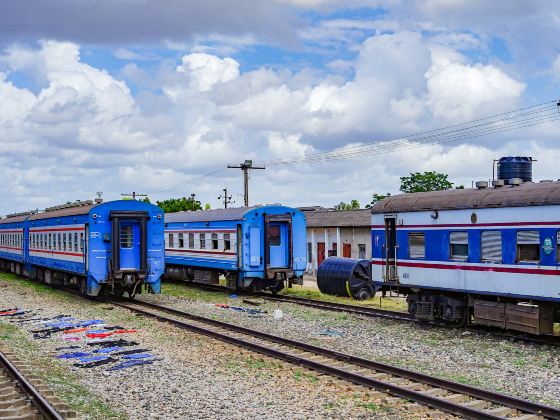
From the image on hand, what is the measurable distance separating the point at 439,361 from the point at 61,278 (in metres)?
21.1

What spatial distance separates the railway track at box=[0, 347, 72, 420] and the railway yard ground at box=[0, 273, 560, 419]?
0.29 m

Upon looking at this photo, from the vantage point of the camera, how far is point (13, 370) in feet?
40.1

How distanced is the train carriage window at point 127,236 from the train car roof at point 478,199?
8.99 metres

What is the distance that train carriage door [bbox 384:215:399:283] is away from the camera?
768 inches

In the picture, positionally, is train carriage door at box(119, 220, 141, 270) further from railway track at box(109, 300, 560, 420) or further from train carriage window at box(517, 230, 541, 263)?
train carriage window at box(517, 230, 541, 263)

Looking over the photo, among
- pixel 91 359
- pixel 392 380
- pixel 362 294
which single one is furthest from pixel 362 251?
pixel 392 380

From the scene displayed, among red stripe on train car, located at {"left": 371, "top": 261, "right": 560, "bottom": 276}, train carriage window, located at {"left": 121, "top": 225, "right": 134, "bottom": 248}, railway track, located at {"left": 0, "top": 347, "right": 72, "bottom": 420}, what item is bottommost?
railway track, located at {"left": 0, "top": 347, "right": 72, "bottom": 420}

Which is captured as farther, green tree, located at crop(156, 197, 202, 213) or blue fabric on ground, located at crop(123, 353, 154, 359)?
green tree, located at crop(156, 197, 202, 213)

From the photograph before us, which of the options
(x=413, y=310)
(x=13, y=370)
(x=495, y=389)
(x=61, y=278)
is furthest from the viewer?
(x=61, y=278)

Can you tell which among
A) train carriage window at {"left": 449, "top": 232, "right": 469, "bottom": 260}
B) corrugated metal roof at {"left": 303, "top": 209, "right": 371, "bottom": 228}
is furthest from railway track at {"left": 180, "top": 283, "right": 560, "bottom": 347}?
corrugated metal roof at {"left": 303, "top": 209, "right": 371, "bottom": 228}

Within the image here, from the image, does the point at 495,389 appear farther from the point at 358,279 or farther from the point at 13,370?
the point at 358,279

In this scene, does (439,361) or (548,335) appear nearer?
(439,361)

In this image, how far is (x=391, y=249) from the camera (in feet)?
64.9

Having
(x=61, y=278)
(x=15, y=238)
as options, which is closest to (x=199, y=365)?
(x=61, y=278)
